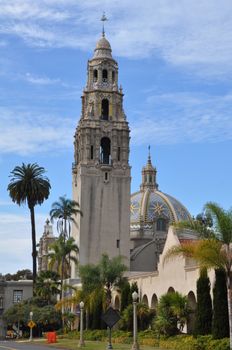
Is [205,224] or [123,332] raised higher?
[205,224]

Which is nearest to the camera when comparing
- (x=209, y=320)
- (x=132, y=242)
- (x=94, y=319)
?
(x=209, y=320)

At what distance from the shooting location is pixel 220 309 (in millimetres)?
40094

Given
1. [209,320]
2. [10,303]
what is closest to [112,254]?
[10,303]

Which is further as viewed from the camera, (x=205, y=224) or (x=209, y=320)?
(x=209, y=320)

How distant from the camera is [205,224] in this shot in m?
37.1

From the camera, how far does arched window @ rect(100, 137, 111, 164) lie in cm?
9288

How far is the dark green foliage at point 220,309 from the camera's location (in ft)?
130

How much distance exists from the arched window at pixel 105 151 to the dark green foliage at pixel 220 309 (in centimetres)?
5305

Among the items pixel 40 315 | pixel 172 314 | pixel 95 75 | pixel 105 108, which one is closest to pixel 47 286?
pixel 40 315

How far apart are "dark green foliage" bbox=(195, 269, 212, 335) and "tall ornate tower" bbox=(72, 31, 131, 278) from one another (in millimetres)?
45291

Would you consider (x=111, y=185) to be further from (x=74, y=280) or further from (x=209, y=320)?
(x=209, y=320)

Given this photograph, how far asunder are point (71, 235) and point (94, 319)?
29.0 meters

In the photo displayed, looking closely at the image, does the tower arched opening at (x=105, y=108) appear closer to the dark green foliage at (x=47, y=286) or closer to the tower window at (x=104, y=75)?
the tower window at (x=104, y=75)

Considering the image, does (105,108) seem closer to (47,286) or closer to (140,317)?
(47,286)
